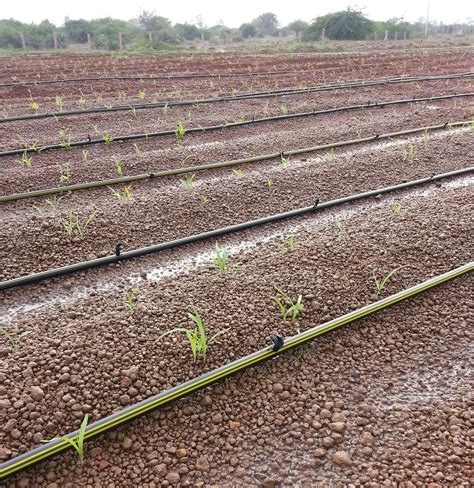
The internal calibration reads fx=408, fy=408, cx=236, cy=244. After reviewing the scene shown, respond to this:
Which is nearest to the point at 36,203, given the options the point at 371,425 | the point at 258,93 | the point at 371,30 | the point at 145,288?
the point at 145,288

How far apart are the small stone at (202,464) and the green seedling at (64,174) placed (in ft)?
10.5

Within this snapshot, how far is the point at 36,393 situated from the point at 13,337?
1.68ft

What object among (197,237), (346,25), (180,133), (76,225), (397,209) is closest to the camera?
(197,237)

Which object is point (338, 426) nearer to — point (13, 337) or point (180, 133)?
point (13, 337)

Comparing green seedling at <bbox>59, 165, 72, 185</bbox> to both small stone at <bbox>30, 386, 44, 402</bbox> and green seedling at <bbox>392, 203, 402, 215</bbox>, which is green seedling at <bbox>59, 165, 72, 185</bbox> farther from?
green seedling at <bbox>392, 203, 402, 215</bbox>

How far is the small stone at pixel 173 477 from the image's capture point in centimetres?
156

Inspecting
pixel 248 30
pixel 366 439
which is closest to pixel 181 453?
pixel 366 439

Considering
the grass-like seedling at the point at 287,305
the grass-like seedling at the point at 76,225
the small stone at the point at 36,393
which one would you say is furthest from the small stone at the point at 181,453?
the grass-like seedling at the point at 76,225

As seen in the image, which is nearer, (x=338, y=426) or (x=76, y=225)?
(x=338, y=426)

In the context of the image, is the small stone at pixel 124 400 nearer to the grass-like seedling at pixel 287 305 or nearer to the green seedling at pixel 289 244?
the grass-like seedling at pixel 287 305

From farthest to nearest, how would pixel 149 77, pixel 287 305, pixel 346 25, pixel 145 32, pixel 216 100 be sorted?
pixel 145 32
pixel 346 25
pixel 149 77
pixel 216 100
pixel 287 305

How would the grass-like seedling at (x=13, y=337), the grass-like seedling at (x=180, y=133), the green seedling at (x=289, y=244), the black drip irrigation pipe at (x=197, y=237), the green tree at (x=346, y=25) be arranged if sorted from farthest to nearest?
the green tree at (x=346, y=25) < the grass-like seedling at (x=180, y=133) < the green seedling at (x=289, y=244) < the black drip irrigation pipe at (x=197, y=237) < the grass-like seedling at (x=13, y=337)

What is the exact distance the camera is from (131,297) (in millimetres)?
2441

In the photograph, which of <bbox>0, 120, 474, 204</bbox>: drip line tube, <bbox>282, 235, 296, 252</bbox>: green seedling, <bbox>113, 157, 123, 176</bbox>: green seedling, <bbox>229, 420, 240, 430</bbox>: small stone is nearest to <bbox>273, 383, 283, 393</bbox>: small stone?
<bbox>229, 420, 240, 430</bbox>: small stone
